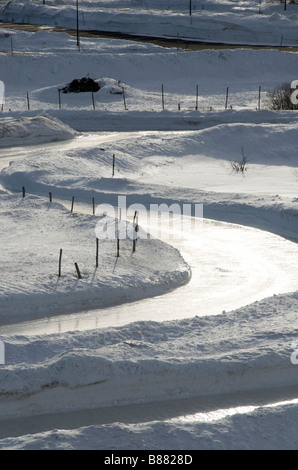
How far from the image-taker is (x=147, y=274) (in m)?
13.5

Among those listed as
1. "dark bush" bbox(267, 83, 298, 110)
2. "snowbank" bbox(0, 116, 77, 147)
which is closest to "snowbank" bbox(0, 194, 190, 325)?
"snowbank" bbox(0, 116, 77, 147)

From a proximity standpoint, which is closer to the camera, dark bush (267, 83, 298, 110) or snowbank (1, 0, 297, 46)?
dark bush (267, 83, 298, 110)

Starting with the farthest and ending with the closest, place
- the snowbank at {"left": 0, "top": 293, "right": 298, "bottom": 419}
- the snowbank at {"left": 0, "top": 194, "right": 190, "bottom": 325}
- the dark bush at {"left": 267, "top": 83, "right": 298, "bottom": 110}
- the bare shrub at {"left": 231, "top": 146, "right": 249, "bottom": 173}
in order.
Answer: the dark bush at {"left": 267, "top": 83, "right": 298, "bottom": 110}
the bare shrub at {"left": 231, "top": 146, "right": 249, "bottom": 173}
the snowbank at {"left": 0, "top": 194, "right": 190, "bottom": 325}
the snowbank at {"left": 0, "top": 293, "right": 298, "bottom": 419}

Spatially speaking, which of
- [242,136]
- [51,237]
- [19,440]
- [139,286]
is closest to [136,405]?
[19,440]

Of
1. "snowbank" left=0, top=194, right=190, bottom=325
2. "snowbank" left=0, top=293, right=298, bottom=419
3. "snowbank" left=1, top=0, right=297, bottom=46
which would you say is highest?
"snowbank" left=1, top=0, right=297, bottom=46

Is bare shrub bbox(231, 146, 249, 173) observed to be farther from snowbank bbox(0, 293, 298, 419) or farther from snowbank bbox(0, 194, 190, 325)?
snowbank bbox(0, 293, 298, 419)

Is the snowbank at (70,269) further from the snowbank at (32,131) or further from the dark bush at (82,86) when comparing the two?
the dark bush at (82,86)

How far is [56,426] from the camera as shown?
895 centimetres

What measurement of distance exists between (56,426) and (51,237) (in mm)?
6820

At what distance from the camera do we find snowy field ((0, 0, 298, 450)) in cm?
919

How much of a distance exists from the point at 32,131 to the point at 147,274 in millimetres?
13118

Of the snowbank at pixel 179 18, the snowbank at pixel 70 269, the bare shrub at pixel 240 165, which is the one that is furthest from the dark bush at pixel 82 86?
the snowbank at pixel 70 269

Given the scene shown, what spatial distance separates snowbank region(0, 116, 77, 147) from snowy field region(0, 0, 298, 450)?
5 cm
